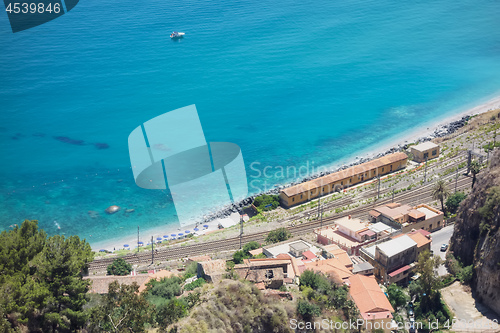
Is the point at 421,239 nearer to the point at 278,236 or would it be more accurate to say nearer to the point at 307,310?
the point at 278,236

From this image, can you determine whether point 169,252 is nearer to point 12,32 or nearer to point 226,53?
point 226,53

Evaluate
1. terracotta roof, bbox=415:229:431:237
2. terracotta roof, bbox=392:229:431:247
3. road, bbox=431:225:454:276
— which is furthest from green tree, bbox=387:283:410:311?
terracotta roof, bbox=415:229:431:237

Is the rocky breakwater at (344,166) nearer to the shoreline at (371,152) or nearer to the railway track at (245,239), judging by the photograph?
the shoreline at (371,152)

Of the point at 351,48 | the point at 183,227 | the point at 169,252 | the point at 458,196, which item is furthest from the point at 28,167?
the point at 351,48

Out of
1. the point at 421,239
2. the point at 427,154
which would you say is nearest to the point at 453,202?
the point at 421,239

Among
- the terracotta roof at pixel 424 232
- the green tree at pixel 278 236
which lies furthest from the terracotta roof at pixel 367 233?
the green tree at pixel 278 236

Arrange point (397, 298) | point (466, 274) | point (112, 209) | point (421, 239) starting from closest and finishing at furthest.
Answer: point (397, 298) < point (466, 274) < point (421, 239) < point (112, 209)
